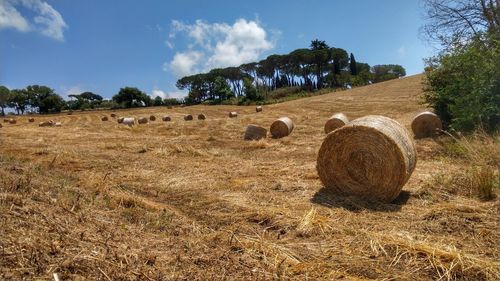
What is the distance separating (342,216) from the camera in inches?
204

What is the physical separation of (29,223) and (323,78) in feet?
283

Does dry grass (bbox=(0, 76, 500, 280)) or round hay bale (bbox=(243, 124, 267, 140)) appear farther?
round hay bale (bbox=(243, 124, 267, 140))

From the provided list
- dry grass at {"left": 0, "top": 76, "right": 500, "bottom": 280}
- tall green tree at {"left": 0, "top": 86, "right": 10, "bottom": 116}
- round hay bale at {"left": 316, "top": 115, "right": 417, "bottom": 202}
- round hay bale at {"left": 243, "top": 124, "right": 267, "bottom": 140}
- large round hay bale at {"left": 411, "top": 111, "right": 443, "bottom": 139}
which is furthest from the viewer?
tall green tree at {"left": 0, "top": 86, "right": 10, "bottom": 116}

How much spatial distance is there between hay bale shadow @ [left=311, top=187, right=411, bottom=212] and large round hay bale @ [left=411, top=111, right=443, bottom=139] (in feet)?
26.0

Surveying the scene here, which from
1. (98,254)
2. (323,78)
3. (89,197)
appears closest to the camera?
(98,254)

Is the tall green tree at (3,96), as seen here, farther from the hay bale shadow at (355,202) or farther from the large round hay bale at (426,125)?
the hay bale shadow at (355,202)

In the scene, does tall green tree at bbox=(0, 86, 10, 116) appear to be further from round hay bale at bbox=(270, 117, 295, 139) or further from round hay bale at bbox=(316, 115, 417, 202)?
round hay bale at bbox=(316, 115, 417, 202)

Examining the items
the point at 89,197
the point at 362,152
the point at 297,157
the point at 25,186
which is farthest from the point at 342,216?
the point at 297,157

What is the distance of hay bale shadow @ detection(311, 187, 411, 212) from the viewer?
5.72m

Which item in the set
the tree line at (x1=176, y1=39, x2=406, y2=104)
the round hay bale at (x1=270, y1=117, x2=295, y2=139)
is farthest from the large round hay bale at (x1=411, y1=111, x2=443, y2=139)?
the tree line at (x1=176, y1=39, x2=406, y2=104)

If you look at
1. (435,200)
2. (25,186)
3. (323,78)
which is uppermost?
(323,78)

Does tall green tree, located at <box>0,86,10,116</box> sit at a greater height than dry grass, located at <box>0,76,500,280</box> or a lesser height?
greater

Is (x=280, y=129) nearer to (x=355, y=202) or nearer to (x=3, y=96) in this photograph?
(x=355, y=202)

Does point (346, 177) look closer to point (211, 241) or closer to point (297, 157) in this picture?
point (211, 241)
